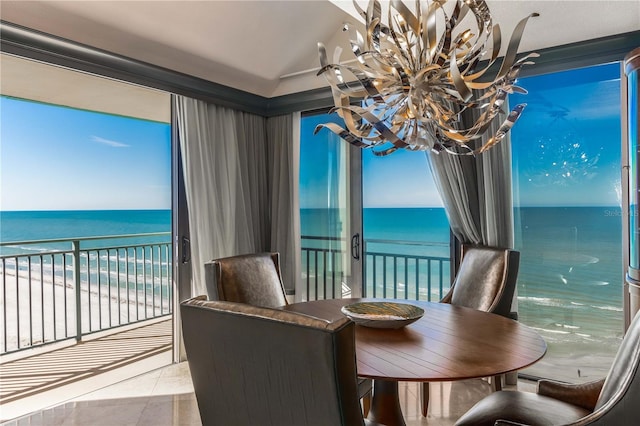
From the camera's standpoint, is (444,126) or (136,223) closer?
(444,126)

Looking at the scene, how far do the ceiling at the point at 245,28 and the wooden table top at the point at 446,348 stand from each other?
1695mm

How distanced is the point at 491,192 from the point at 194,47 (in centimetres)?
254

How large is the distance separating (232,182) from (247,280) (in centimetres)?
144

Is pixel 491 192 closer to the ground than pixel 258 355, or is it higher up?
higher up

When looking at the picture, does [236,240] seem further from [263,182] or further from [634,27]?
[634,27]

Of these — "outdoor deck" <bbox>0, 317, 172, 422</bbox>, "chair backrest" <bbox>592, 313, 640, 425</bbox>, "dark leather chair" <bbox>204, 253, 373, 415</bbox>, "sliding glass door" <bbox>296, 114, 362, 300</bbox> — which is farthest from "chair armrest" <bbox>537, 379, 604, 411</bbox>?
"outdoor deck" <bbox>0, 317, 172, 422</bbox>

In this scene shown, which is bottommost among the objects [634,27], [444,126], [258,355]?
[258,355]

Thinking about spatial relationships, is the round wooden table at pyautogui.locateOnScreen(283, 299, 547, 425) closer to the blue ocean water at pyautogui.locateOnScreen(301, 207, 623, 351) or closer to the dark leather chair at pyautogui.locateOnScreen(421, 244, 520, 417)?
the dark leather chair at pyautogui.locateOnScreen(421, 244, 520, 417)

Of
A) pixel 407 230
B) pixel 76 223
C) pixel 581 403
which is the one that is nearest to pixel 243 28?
pixel 581 403

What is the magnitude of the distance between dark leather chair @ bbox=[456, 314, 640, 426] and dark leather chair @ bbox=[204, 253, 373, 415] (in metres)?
0.89

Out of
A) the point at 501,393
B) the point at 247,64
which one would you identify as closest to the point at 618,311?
the point at 501,393

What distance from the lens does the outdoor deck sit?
2.85m

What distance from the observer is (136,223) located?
900 cm

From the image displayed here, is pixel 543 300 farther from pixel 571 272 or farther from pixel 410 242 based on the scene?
pixel 410 242
